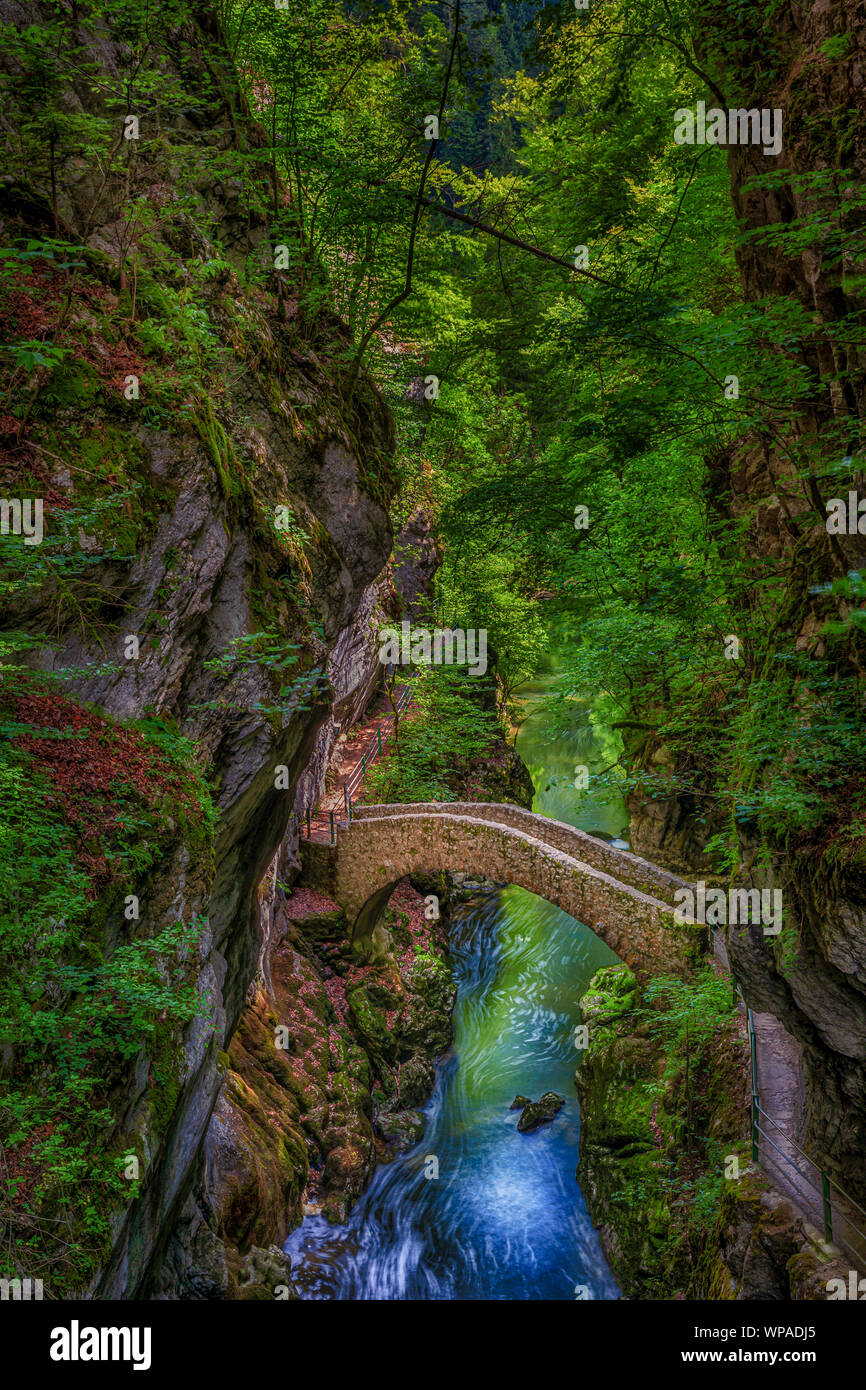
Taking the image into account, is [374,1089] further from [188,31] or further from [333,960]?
[188,31]

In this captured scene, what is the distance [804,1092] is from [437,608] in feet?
46.7

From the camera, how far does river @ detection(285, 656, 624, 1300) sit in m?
9.88

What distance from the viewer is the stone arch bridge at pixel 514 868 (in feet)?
33.8

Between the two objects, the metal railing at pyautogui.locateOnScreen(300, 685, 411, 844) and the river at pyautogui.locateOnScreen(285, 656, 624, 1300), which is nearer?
the river at pyautogui.locateOnScreen(285, 656, 624, 1300)

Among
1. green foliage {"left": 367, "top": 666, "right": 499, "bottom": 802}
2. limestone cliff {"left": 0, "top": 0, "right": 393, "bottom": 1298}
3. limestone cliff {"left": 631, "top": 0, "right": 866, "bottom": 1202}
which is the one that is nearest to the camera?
limestone cliff {"left": 0, "top": 0, "right": 393, "bottom": 1298}

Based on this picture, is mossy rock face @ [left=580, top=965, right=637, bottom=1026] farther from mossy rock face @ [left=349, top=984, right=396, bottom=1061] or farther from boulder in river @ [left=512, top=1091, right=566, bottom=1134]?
mossy rock face @ [left=349, top=984, right=396, bottom=1061]

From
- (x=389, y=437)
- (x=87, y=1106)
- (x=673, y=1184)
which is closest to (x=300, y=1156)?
(x=673, y=1184)

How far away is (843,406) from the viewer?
5055 millimetres

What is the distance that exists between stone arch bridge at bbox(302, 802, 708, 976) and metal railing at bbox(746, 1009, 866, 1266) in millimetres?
2963

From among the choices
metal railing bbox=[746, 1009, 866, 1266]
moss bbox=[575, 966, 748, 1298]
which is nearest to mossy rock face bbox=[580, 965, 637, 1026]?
moss bbox=[575, 966, 748, 1298]

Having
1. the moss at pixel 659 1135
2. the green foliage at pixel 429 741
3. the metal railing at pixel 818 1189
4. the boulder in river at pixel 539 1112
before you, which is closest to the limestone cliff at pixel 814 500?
the metal railing at pixel 818 1189

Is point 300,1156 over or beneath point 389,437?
beneath

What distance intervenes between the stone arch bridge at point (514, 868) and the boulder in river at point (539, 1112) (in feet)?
11.7

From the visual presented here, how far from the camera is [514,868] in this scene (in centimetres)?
1204
